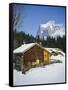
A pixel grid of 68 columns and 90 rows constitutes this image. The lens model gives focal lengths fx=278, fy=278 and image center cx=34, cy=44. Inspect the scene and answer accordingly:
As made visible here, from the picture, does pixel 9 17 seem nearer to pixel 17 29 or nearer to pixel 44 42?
pixel 17 29

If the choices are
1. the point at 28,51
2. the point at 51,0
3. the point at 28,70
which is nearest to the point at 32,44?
the point at 28,51

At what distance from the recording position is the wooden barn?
1856mm

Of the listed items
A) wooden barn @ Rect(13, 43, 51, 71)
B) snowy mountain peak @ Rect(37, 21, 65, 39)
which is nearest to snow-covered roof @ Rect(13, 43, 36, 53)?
wooden barn @ Rect(13, 43, 51, 71)

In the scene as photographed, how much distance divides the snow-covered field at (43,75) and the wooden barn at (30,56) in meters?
0.04

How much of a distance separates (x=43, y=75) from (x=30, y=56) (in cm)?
16

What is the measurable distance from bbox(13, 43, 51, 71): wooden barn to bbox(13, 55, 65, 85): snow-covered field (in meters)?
0.04

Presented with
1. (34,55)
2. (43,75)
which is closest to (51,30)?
(34,55)

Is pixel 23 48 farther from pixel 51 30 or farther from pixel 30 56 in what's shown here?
pixel 51 30

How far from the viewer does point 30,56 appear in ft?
6.19

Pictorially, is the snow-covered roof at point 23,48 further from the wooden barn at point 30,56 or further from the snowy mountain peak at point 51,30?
the snowy mountain peak at point 51,30

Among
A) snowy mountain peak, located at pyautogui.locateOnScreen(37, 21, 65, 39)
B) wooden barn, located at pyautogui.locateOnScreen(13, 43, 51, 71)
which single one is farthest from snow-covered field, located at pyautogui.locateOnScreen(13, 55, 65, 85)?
snowy mountain peak, located at pyautogui.locateOnScreen(37, 21, 65, 39)

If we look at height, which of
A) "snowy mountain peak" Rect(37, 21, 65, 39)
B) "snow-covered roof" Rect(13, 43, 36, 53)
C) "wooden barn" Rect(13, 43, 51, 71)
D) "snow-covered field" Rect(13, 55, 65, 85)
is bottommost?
"snow-covered field" Rect(13, 55, 65, 85)

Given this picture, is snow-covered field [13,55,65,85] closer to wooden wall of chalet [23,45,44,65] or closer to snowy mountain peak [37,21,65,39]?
wooden wall of chalet [23,45,44,65]

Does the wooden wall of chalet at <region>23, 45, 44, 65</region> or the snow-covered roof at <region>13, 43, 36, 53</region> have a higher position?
the snow-covered roof at <region>13, 43, 36, 53</region>
